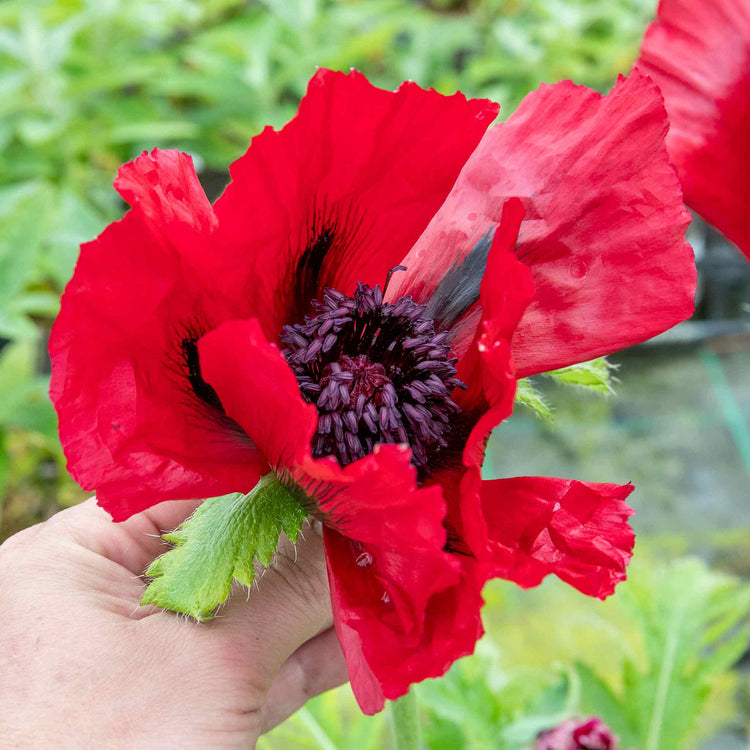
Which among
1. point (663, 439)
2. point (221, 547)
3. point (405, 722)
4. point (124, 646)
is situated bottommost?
point (663, 439)

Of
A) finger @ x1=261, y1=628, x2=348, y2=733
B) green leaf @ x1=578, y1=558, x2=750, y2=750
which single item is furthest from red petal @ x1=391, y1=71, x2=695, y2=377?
green leaf @ x1=578, y1=558, x2=750, y2=750

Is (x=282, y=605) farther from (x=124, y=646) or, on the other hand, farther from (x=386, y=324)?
(x=386, y=324)

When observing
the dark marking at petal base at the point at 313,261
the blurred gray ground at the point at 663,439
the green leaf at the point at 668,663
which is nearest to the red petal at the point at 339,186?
the dark marking at petal base at the point at 313,261

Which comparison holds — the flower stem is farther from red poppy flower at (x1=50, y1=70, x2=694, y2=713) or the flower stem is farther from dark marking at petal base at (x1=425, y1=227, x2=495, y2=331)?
dark marking at petal base at (x1=425, y1=227, x2=495, y2=331)

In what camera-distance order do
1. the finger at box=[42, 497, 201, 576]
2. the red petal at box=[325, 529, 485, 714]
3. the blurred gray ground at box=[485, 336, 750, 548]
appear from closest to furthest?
1. the red petal at box=[325, 529, 485, 714]
2. the finger at box=[42, 497, 201, 576]
3. the blurred gray ground at box=[485, 336, 750, 548]

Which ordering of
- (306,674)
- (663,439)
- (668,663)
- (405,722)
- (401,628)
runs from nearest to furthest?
(401,628)
(405,722)
(306,674)
(668,663)
(663,439)

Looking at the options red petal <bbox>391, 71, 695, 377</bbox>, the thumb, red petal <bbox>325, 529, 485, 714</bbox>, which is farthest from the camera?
the thumb

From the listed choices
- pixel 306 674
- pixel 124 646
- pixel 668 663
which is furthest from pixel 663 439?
pixel 124 646
